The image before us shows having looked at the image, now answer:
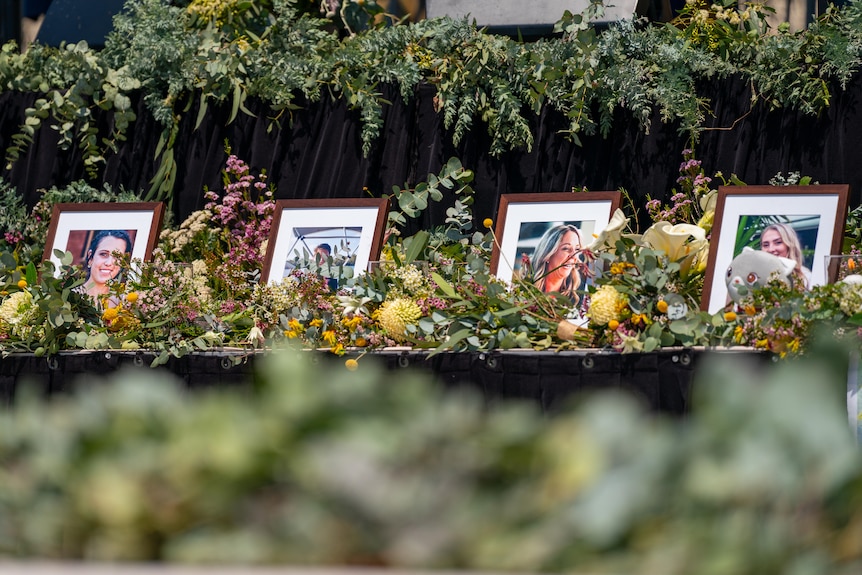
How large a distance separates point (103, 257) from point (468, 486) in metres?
2.67

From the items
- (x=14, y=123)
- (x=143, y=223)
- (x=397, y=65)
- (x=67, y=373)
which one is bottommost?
(x=67, y=373)

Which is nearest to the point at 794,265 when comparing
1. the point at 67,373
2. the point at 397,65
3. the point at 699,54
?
the point at 699,54

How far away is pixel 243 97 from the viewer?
320cm

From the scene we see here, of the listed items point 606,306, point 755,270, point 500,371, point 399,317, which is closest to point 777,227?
point 755,270

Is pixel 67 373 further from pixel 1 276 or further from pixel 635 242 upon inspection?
pixel 635 242

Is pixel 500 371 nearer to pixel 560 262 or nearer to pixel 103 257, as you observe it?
pixel 560 262

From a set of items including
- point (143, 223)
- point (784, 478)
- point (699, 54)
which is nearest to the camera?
point (784, 478)

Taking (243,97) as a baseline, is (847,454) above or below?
below

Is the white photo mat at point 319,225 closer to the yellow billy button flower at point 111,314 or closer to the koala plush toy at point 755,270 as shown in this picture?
the yellow billy button flower at point 111,314

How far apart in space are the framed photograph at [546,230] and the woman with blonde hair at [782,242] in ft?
1.26

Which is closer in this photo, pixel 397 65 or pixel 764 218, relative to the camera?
pixel 764 218

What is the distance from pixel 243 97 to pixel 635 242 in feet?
4.70

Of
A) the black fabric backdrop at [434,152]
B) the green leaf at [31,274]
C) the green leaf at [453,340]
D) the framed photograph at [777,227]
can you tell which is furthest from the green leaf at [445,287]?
the green leaf at [31,274]

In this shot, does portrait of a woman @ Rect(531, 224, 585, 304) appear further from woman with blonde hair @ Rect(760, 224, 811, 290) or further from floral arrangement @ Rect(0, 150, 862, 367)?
woman with blonde hair @ Rect(760, 224, 811, 290)
